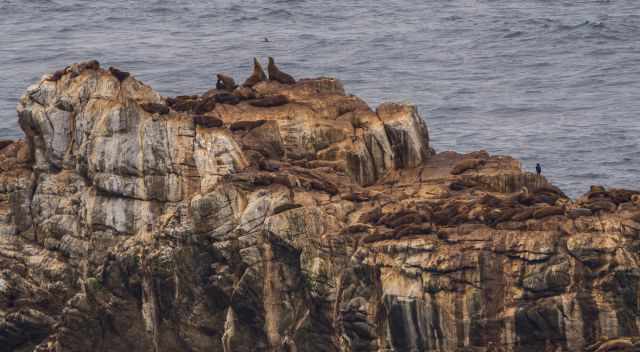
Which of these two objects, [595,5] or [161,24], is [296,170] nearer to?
[161,24]

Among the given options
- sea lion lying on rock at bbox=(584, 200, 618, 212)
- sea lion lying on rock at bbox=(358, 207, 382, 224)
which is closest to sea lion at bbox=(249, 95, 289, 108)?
sea lion lying on rock at bbox=(358, 207, 382, 224)

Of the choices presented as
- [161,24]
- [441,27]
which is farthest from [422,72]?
[161,24]

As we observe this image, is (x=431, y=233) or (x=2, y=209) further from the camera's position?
(x=2, y=209)

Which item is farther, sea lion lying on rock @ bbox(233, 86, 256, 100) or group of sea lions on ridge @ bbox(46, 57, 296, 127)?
sea lion lying on rock @ bbox(233, 86, 256, 100)

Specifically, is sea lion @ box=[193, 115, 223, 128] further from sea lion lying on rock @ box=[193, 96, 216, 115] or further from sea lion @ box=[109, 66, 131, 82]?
sea lion @ box=[109, 66, 131, 82]

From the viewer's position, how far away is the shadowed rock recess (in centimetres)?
6325

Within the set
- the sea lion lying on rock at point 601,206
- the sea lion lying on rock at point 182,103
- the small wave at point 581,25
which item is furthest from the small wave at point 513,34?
the sea lion lying on rock at point 601,206

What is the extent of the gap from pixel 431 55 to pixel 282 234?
207 ft

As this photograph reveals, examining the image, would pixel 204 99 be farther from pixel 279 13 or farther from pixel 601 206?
pixel 279 13

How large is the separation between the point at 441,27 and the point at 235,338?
7407cm

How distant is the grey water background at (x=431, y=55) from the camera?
4097 inches

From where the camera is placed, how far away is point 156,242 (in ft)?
227

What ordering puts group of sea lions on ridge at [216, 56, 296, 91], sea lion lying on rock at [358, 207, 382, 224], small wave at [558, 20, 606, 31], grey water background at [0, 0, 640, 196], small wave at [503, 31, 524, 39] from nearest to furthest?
sea lion lying on rock at [358, 207, 382, 224]
group of sea lions on ridge at [216, 56, 296, 91]
grey water background at [0, 0, 640, 196]
small wave at [503, 31, 524, 39]
small wave at [558, 20, 606, 31]

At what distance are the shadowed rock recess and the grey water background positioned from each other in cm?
2406
